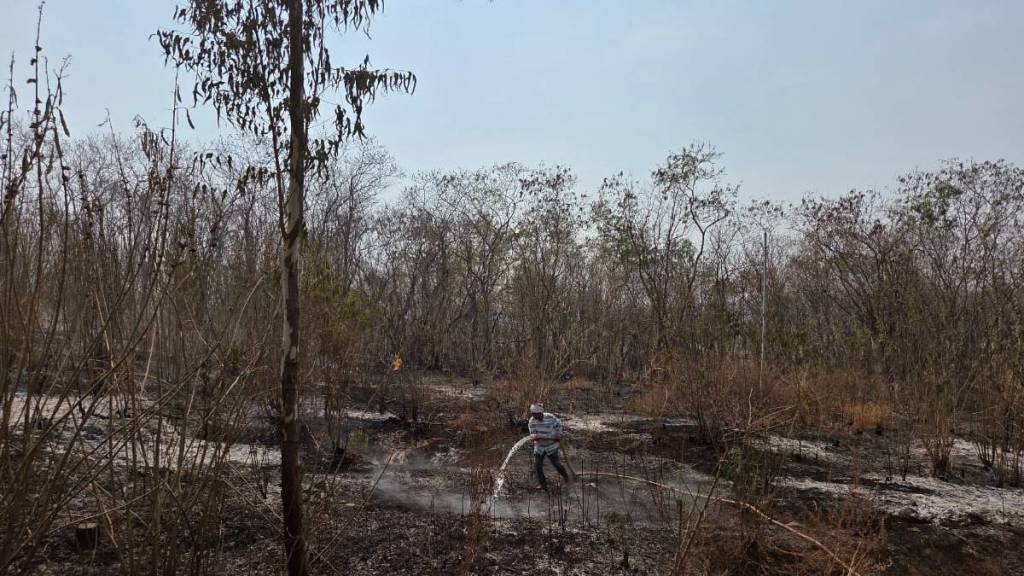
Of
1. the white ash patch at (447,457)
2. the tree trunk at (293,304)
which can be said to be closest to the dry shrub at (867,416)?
the white ash patch at (447,457)

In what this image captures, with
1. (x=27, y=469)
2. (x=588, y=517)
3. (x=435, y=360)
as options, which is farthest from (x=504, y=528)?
(x=435, y=360)

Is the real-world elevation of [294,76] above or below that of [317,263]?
above

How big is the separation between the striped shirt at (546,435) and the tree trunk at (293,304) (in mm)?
4203

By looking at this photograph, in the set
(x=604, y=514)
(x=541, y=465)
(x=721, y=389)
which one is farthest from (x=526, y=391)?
(x=604, y=514)

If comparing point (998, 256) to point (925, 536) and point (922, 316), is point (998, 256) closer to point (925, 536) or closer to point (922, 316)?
point (922, 316)

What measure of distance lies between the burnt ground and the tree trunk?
0.17m

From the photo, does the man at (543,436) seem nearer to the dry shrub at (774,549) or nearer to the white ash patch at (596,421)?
the dry shrub at (774,549)

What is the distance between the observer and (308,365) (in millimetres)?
8586

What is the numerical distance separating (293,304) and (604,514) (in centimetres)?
453

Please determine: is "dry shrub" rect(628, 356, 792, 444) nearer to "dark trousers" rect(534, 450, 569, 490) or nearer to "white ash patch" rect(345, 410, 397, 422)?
"dark trousers" rect(534, 450, 569, 490)

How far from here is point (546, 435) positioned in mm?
7750

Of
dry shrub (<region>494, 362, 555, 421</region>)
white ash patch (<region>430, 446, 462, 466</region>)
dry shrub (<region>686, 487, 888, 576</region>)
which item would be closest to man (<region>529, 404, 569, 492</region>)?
white ash patch (<region>430, 446, 462, 466</region>)

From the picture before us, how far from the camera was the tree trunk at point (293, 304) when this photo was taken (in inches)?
148

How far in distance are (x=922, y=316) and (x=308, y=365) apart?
926 centimetres
